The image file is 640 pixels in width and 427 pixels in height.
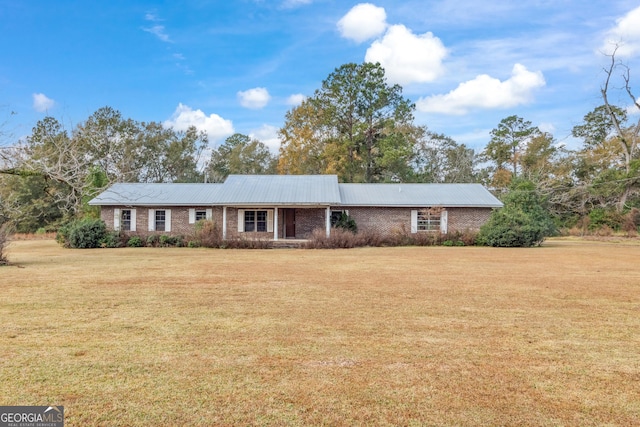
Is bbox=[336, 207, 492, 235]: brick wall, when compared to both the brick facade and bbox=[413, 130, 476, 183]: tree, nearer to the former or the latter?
the brick facade

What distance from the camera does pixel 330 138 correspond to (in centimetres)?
3941

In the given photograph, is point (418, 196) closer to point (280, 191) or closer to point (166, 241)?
point (280, 191)

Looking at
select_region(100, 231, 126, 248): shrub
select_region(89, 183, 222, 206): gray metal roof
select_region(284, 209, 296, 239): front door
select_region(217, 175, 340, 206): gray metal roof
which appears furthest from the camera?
select_region(284, 209, 296, 239): front door

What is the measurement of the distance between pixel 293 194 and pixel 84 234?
11366mm

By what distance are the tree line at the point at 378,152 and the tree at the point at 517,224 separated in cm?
864

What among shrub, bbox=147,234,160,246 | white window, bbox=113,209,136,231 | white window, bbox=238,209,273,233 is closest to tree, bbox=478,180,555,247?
white window, bbox=238,209,273,233

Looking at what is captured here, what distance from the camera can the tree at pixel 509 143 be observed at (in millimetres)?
44125

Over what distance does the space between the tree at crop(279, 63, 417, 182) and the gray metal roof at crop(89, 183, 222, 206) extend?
13.5 metres

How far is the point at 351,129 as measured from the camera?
1506 inches

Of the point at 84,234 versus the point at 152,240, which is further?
the point at 152,240

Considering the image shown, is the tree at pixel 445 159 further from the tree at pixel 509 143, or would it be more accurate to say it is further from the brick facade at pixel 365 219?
the brick facade at pixel 365 219

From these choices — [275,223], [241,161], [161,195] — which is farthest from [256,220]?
[241,161]

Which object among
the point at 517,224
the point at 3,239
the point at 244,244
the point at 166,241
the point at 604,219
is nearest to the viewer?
the point at 3,239

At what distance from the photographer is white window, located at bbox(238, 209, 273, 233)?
26.1m
